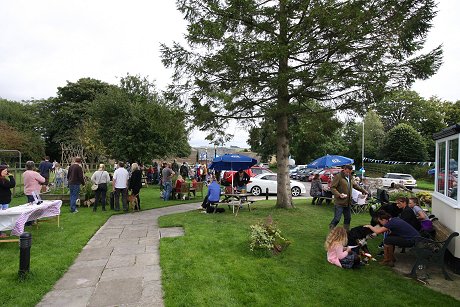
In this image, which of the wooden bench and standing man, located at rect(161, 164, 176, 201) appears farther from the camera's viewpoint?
standing man, located at rect(161, 164, 176, 201)

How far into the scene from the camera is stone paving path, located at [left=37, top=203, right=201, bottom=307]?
484 cm

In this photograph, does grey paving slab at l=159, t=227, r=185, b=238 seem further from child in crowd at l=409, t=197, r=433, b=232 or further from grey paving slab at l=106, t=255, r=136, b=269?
child in crowd at l=409, t=197, r=433, b=232

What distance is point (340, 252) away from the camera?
641 centimetres

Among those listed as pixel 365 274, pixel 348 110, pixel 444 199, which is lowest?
pixel 365 274

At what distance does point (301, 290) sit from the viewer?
5168 millimetres

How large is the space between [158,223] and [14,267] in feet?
15.6

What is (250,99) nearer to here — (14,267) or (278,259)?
(278,259)

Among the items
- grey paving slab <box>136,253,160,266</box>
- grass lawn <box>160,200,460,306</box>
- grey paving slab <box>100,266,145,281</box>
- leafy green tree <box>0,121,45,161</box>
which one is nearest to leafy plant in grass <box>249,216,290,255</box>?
grass lawn <box>160,200,460,306</box>

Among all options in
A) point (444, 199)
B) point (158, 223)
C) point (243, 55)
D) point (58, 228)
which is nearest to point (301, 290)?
point (444, 199)

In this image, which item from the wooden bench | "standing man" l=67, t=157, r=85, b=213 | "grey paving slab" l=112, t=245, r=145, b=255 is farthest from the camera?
"standing man" l=67, t=157, r=85, b=213

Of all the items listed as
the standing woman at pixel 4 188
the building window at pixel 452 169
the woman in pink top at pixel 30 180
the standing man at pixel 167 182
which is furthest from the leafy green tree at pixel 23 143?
the building window at pixel 452 169

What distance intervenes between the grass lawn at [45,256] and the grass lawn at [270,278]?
5.92ft

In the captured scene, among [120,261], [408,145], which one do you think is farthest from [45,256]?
[408,145]

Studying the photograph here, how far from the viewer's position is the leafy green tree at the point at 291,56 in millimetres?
9977
